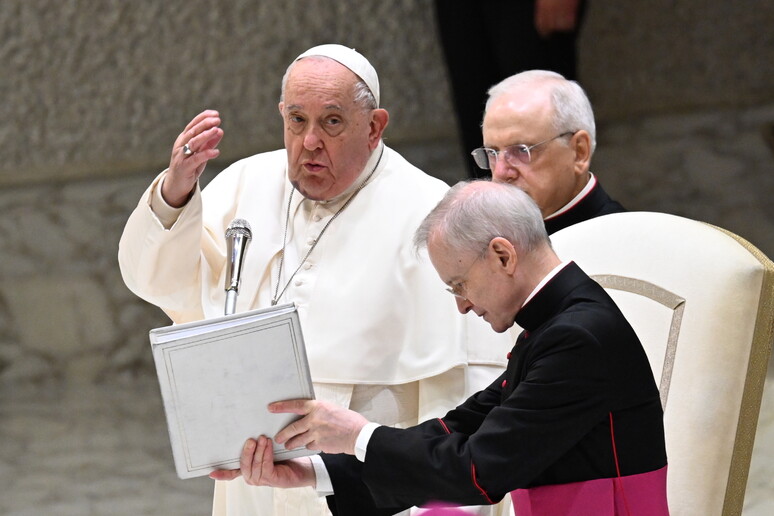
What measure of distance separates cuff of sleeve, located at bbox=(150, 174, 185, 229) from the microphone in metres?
0.38

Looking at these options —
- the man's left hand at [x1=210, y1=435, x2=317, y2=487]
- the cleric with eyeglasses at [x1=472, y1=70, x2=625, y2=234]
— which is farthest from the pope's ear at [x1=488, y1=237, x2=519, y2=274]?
the cleric with eyeglasses at [x1=472, y1=70, x2=625, y2=234]

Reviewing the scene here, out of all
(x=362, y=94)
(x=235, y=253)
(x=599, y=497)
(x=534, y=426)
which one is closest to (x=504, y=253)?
(x=534, y=426)

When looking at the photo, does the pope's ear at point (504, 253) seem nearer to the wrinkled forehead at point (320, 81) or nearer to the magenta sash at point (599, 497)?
the magenta sash at point (599, 497)

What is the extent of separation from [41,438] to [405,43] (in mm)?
2655

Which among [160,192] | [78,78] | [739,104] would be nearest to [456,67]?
[739,104]

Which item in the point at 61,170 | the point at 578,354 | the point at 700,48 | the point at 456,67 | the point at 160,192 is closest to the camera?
the point at 578,354

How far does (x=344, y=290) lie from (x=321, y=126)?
1.42 feet

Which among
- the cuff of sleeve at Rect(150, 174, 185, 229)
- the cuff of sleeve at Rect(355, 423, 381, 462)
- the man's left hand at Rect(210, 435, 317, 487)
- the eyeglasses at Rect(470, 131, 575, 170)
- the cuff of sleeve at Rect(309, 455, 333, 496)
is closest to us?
the cuff of sleeve at Rect(355, 423, 381, 462)

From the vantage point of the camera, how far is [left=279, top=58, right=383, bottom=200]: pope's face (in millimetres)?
3186

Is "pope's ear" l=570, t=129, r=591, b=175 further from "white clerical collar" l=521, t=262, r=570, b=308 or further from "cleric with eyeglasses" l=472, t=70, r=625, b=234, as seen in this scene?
"white clerical collar" l=521, t=262, r=570, b=308

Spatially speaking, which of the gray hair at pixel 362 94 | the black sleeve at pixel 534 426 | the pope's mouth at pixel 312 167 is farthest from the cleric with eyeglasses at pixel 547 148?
the black sleeve at pixel 534 426

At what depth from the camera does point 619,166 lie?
630cm

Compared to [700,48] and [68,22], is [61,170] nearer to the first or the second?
[68,22]

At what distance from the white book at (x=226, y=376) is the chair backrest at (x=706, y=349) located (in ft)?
Answer: 2.75
